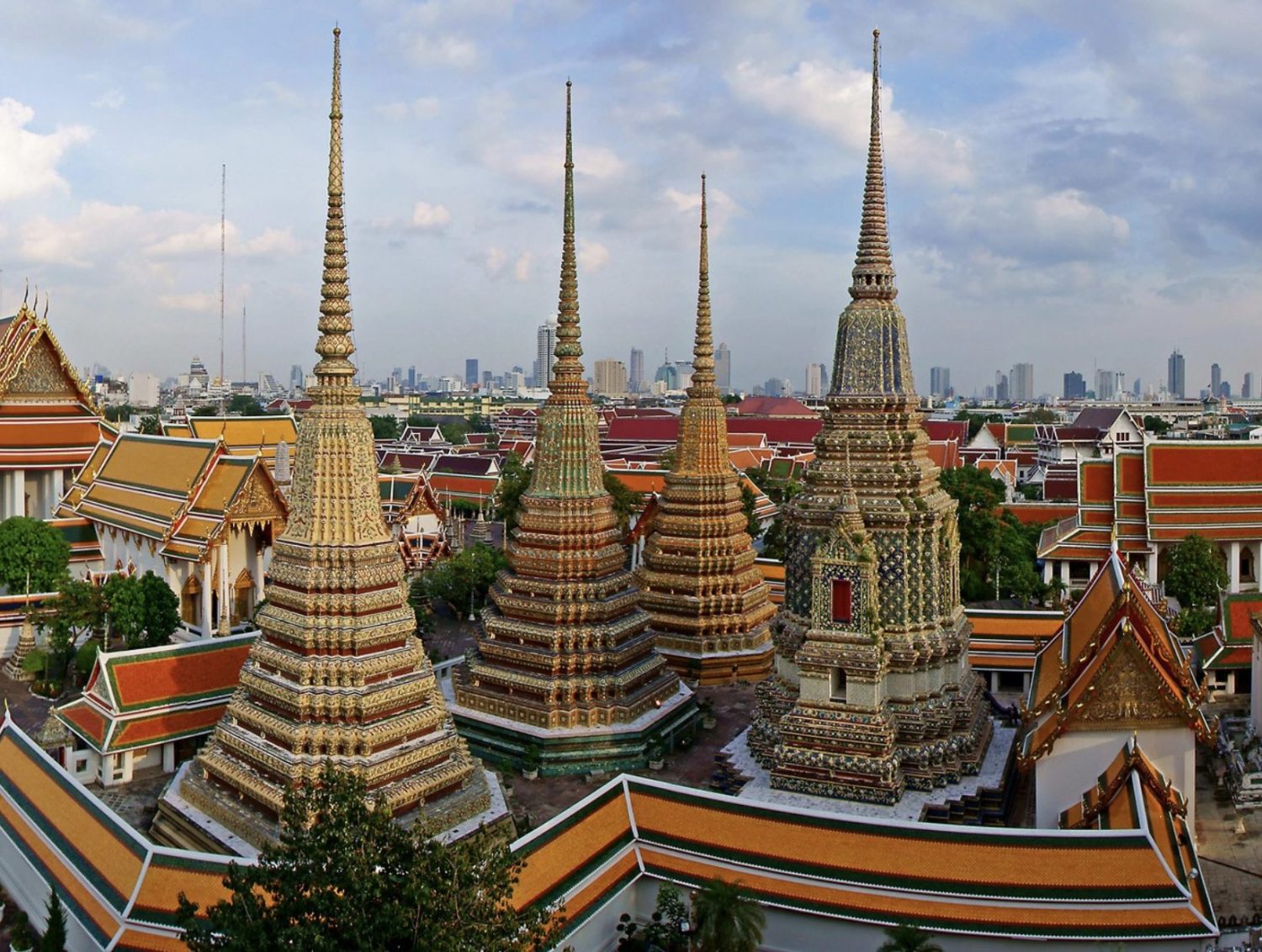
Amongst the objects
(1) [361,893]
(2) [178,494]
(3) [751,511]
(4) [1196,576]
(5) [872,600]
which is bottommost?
(1) [361,893]

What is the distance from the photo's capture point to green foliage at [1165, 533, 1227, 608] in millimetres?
28453

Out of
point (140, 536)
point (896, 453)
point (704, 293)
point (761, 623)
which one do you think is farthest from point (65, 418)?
point (896, 453)

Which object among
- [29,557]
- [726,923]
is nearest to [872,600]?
[726,923]

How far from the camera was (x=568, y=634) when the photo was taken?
19109 mm

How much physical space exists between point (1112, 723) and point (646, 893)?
675 cm

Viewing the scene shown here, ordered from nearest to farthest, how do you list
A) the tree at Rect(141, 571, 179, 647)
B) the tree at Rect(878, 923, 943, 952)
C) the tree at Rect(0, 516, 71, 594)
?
the tree at Rect(878, 923, 943, 952) → the tree at Rect(141, 571, 179, 647) → the tree at Rect(0, 516, 71, 594)

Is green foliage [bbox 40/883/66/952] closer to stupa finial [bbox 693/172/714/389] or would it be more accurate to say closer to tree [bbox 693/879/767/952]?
tree [bbox 693/879/767/952]

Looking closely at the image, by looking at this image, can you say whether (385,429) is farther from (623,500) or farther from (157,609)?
(157,609)

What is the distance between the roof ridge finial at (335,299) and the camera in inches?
575

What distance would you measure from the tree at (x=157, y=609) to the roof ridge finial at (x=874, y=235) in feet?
55.8

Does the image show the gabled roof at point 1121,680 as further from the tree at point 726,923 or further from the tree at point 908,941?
the tree at point 726,923

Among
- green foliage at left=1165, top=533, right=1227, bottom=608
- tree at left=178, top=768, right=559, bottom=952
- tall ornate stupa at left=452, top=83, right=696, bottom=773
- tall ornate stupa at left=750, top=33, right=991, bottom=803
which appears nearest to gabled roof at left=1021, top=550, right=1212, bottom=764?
tall ornate stupa at left=750, top=33, right=991, bottom=803

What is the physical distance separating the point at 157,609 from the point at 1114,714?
65.6 feet

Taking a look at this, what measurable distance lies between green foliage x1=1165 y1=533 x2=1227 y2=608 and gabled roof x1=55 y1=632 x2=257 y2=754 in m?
23.8
